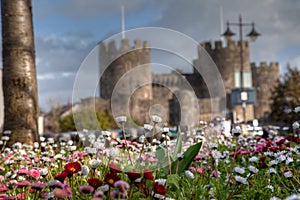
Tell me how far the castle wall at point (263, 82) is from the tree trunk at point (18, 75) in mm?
40895

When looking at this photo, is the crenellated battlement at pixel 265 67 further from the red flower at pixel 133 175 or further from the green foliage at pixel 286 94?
the red flower at pixel 133 175

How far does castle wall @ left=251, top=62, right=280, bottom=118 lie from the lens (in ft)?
151

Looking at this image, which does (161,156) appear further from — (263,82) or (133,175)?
(263,82)

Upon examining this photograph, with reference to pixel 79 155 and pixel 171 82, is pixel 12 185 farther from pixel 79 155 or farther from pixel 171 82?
pixel 171 82

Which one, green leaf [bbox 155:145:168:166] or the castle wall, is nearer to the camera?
green leaf [bbox 155:145:168:166]

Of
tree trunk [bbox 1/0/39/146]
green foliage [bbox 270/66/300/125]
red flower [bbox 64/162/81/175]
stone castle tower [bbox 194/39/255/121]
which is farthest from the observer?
stone castle tower [bbox 194/39/255/121]

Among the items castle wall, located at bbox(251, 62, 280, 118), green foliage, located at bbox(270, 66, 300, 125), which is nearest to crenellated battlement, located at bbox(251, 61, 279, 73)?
castle wall, located at bbox(251, 62, 280, 118)

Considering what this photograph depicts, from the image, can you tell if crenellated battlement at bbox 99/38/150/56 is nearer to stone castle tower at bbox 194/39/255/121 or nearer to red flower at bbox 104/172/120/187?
red flower at bbox 104/172/120/187

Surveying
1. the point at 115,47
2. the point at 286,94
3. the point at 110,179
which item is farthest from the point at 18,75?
the point at 286,94

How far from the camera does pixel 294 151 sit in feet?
12.6

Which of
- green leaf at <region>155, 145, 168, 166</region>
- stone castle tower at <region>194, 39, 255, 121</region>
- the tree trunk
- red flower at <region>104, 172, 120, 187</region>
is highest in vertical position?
stone castle tower at <region>194, 39, 255, 121</region>

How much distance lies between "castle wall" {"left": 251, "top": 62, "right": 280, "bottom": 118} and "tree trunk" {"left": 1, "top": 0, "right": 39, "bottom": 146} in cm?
4089

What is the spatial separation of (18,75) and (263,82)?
41795mm

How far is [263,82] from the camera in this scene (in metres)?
46.4
